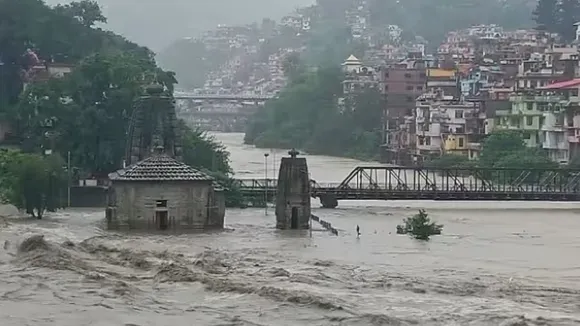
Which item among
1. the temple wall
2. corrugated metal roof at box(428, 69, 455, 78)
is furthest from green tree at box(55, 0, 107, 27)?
the temple wall

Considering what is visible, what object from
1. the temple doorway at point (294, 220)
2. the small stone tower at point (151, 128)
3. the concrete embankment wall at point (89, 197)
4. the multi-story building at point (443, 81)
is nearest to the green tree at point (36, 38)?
the concrete embankment wall at point (89, 197)

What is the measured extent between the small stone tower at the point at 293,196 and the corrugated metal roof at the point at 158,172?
2672mm

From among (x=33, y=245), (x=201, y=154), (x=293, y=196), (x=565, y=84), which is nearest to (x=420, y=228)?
(x=293, y=196)

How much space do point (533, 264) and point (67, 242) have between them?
10.9 meters

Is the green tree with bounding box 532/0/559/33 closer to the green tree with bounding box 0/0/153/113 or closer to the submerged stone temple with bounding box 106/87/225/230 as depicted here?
the green tree with bounding box 0/0/153/113

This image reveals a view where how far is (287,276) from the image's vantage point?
2541cm

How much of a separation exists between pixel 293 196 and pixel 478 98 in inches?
1469

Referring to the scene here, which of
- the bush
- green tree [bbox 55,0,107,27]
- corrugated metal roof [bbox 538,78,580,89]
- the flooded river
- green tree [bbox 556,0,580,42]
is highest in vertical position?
green tree [bbox 556,0,580,42]

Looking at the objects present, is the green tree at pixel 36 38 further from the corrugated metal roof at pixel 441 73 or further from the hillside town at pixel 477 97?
the corrugated metal roof at pixel 441 73

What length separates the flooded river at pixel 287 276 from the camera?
69.8 feet

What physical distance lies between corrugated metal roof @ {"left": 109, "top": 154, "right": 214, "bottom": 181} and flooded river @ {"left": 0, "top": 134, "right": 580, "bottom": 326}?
1.73 meters

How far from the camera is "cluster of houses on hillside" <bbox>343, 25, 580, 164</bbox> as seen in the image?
208 feet

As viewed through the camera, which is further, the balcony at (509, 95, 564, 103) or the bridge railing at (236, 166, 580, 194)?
the balcony at (509, 95, 564, 103)

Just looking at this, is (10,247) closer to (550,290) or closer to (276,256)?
(276,256)
